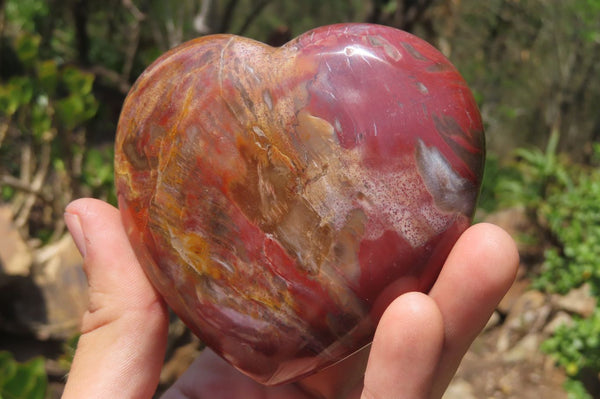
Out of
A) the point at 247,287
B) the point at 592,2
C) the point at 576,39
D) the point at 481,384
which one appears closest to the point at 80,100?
the point at 247,287

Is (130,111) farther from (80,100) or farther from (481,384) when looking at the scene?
(481,384)

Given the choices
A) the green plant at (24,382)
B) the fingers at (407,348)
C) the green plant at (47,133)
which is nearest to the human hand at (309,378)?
the fingers at (407,348)

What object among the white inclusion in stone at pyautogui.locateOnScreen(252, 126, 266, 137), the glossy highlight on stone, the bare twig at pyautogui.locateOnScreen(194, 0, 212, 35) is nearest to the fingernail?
the glossy highlight on stone

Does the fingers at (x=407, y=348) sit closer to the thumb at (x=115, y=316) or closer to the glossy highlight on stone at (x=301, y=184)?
the glossy highlight on stone at (x=301, y=184)

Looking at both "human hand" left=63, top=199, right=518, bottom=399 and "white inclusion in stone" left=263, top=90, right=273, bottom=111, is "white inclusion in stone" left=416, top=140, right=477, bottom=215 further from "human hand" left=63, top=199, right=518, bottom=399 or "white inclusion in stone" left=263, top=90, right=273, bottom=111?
"white inclusion in stone" left=263, top=90, right=273, bottom=111

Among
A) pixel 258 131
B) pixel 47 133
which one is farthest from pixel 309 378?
pixel 47 133

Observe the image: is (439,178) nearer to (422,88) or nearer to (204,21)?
(422,88)
